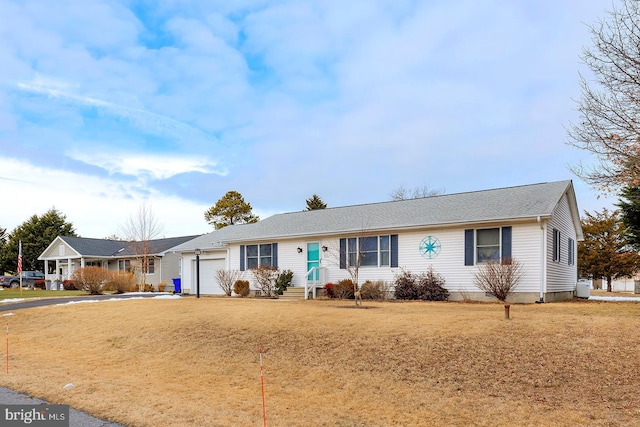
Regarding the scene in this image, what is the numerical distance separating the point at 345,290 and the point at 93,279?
16.9 meters

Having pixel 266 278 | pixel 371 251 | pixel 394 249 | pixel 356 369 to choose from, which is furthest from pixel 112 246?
pixel 356 369

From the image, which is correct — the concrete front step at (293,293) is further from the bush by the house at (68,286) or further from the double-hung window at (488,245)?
the bush by the house at (68,286)

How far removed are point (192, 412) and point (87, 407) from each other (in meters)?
1.74

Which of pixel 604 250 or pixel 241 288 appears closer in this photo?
pixel 241 288

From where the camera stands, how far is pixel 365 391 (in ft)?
26.7

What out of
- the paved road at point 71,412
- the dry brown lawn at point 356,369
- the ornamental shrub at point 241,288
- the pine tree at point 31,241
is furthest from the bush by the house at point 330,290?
the pine tree at point 31,241

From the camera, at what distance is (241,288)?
78.9 ft

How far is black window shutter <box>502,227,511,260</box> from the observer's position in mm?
17297

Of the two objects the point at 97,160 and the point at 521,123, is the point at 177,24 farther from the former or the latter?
the point at 521,123

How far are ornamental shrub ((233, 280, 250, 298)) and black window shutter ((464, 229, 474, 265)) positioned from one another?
36.3 ft

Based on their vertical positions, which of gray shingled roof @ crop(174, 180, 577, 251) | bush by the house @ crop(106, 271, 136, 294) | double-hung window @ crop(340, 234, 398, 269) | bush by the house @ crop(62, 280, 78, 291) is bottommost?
bush by the house @ crop(62, 280, 78, 291)

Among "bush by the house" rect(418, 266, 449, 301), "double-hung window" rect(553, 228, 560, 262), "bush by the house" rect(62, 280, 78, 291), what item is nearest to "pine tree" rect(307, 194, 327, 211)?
"bush by the house" rect(62, 280, 78, 291)

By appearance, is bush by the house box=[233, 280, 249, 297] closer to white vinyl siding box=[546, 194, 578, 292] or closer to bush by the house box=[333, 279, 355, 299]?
bush by the house box=[333, 279, 355, 299]

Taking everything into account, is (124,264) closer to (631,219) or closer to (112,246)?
(112,246)
